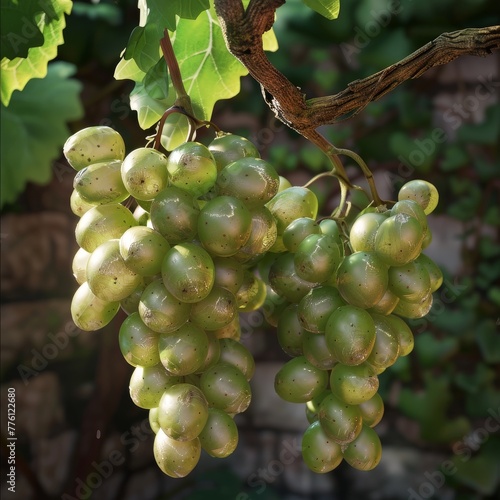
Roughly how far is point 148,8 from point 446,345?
118cm

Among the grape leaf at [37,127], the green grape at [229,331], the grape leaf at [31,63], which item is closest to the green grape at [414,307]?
the green grape at [229,331]

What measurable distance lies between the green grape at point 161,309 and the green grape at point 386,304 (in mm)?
116

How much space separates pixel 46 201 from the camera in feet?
4.76

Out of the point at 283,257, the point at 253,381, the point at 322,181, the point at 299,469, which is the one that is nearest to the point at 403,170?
the point at 322,181

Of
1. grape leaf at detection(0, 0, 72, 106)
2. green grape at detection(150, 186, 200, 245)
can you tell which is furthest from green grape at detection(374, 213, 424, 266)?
grape leaf at detection(0, 0, 72, 106)

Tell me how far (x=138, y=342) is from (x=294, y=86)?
16 cm

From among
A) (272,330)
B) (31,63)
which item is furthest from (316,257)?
(272,330)

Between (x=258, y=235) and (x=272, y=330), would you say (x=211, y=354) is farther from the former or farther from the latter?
(x=272, y=330)

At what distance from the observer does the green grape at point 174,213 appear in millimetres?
353

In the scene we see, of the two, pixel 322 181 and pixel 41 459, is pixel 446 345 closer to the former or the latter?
pixel 322 181

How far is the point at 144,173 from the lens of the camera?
356 mm

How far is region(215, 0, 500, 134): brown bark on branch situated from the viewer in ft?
0.97

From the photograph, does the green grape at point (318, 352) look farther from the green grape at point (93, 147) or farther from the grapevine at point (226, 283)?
the green grape at point (93, 147)

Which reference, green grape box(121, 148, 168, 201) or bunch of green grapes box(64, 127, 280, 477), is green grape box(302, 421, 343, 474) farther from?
green grape box(121, 148, 168, 201)
